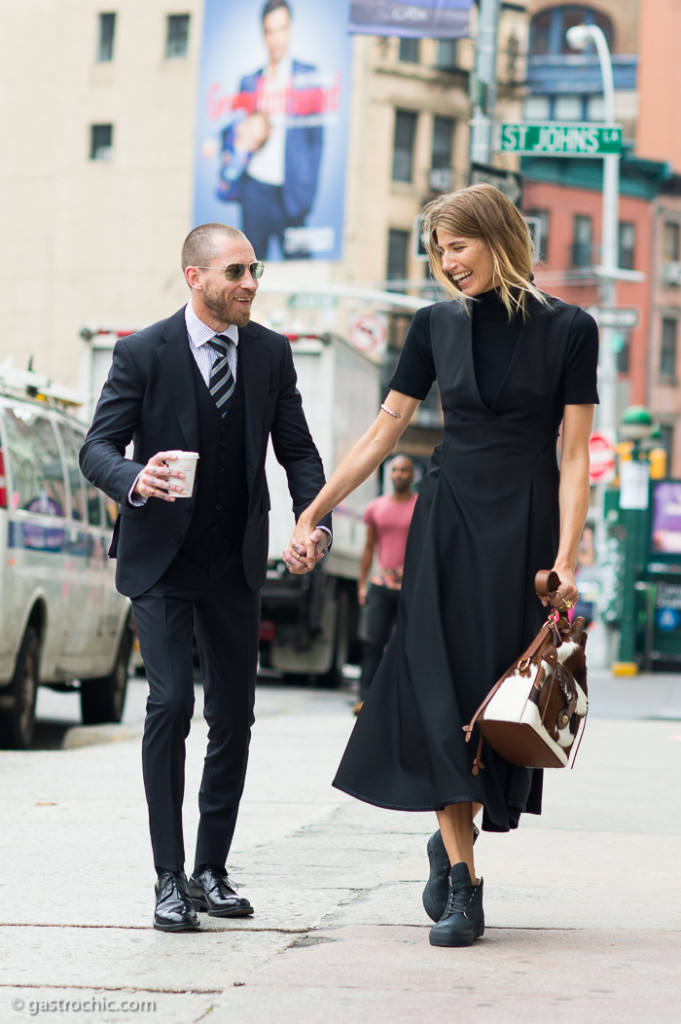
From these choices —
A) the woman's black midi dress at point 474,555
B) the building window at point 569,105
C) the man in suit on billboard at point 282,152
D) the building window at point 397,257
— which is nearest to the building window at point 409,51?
the man in suit on billboard at point 282,152

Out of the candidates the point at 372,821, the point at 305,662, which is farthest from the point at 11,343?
the point at 372,821

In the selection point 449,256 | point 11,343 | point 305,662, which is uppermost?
point 11,343

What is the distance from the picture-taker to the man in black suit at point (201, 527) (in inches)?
191

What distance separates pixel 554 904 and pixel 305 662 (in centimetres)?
1289

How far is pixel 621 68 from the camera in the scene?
199ft

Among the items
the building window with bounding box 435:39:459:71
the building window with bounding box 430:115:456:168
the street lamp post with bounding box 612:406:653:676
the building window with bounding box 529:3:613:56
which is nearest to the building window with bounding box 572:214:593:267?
the building window with bounding box 430:115:456:168

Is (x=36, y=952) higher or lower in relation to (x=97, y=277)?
lower

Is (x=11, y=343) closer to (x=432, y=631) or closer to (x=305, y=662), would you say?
(x=305, y=662)

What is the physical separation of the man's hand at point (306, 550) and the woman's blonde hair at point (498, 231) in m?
0.78

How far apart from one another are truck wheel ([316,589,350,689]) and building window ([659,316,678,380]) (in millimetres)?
40096

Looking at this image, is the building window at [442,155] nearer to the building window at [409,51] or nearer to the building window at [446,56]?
the building window at [446,56]

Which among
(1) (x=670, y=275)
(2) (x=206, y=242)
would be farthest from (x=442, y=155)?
(2) (x=206, y=242)

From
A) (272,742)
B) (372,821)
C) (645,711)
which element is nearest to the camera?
(372,821)

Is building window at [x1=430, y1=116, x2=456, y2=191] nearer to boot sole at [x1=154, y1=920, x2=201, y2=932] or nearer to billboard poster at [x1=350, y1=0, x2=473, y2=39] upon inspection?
billboard poster at [x1=350, y1=0, x2=473, y2=39]
